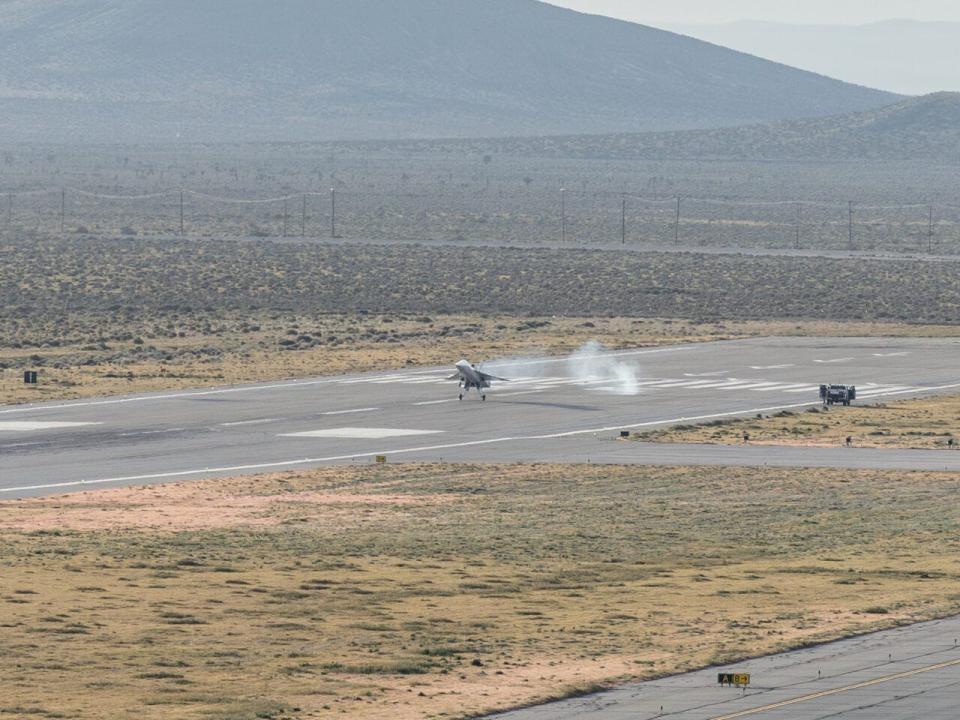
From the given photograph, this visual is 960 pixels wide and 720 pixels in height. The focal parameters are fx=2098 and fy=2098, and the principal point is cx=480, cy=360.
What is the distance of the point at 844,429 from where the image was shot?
3157 inches

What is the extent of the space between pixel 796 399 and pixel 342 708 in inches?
2154

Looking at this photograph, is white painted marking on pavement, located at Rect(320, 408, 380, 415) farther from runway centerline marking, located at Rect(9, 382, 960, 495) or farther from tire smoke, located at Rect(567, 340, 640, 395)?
tire smoke, located at Rect(567, 340, 640, 395)

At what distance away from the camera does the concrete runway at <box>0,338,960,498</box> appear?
233 feet

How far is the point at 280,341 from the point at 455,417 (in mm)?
36203

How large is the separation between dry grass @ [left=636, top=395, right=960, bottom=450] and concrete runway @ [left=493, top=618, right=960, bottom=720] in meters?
33.7

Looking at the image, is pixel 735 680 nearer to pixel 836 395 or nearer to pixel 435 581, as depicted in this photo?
pixel 435 581

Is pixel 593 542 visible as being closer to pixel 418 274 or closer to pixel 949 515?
pixel 949 515

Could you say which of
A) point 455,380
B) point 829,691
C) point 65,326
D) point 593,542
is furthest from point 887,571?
point 65,326

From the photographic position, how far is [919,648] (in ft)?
139

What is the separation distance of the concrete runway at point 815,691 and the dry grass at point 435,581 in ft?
3.66

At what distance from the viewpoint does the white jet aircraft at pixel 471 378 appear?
88662 mm

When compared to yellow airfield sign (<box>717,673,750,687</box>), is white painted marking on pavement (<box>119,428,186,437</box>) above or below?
above

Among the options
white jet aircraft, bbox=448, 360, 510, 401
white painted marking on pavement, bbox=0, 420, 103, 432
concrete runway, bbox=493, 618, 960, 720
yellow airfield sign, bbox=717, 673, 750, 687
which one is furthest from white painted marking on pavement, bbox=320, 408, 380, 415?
yellow airfield sign, bbox=717, 673, 750, 687

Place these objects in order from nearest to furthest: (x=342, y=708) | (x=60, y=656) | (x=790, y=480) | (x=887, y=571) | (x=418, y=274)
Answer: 1. (x=342, y=708)
2. (x=60, y=656)
3. (x=887, y=571)
4. (x=790, y=480)
5. (x=418, y=274)
